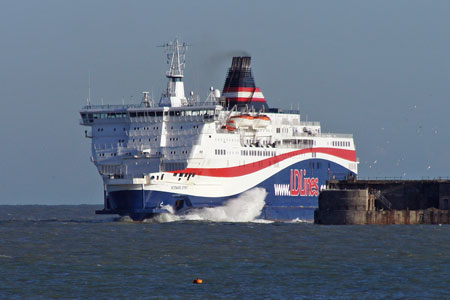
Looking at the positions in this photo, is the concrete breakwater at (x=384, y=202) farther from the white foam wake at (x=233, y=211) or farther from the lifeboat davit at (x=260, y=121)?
the lifeboat davit at (x=260, y=121)

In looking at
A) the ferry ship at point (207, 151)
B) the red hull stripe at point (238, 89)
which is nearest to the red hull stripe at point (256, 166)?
the ferry ship at point (207, 151)

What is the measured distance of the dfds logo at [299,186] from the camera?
8081cm

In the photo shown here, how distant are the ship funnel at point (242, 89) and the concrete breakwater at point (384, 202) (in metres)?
11.7

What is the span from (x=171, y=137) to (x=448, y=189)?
20.4 meters

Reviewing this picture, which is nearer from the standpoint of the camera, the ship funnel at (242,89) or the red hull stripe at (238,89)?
the ship funnel at (242,89)

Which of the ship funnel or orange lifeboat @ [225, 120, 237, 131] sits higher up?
the ship funnel

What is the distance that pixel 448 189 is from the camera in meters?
71.6

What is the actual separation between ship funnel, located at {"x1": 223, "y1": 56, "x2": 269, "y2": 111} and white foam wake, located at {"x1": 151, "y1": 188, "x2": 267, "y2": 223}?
8.81m

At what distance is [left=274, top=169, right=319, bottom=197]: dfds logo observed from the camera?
265 feet

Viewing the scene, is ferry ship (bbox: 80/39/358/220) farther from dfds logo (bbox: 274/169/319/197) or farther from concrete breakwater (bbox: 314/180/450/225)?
concrete breakwater (bbox: 314/180/450/225)

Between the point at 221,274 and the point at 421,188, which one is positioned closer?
the point at 221,274

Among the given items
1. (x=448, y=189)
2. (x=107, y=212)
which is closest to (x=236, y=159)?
(x=107, y=212)

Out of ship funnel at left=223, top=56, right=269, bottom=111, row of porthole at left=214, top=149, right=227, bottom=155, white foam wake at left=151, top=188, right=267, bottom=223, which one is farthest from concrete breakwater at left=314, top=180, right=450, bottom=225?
ship funnel at left=223, top=56, right=269, bottom=111

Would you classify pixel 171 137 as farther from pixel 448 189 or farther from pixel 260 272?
pixel 260 272
